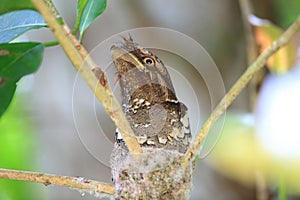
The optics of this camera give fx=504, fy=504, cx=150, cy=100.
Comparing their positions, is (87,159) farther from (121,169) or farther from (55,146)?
(121,169)

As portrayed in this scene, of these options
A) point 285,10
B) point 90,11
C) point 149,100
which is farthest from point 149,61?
point 285,10

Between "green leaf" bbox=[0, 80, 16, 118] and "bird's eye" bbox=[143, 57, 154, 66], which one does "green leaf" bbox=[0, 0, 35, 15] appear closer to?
"green leaf" bbox=[0, 80, 16, 118]

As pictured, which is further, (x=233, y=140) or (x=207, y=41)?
(x=207, y=41)

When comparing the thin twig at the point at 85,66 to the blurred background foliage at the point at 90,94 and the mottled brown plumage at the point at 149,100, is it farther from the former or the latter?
the blurred background foliage at the point at 90,94

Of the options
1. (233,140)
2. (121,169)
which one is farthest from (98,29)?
(121,169)

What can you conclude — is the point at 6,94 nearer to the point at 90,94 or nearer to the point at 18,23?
the point at 18,23

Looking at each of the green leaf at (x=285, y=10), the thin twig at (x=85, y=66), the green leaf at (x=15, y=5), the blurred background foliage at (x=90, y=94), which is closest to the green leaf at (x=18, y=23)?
the green leaf at (x=15, y=5)
